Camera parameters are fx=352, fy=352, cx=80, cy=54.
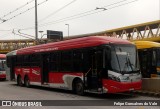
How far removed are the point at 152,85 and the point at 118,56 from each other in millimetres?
2816

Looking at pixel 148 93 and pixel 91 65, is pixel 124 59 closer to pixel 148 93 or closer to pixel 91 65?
pixel 91 65

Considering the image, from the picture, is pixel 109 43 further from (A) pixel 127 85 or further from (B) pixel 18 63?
(B) pixel 18 63

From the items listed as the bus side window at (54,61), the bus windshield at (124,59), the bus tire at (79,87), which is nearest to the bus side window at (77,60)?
the bus tire at (79,87)

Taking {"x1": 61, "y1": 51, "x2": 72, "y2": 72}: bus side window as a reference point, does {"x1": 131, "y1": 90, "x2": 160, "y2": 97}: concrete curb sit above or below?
below

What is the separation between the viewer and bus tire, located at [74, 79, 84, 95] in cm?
1857

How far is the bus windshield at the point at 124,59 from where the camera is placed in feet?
54.9

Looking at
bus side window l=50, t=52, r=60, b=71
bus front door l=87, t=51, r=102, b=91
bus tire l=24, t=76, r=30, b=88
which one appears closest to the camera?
bus front door l=87, t=51, r=102, b=91

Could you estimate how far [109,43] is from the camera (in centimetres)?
1711

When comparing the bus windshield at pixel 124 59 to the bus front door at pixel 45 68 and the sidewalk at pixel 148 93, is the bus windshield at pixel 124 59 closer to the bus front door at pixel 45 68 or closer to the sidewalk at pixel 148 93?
the sidewalk at pixel 148 93

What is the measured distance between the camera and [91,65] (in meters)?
17.9

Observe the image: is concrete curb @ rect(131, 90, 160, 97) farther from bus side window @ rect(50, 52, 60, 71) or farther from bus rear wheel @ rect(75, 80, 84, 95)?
bus side window @ rect(50, 52, 60, 71)

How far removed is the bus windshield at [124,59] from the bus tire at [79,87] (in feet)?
8.74

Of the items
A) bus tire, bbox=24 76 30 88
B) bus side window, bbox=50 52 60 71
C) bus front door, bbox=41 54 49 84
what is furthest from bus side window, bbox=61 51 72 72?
bus tire, bbox=24 76 30 88

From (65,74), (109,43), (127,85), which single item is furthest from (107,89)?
(65,74)
